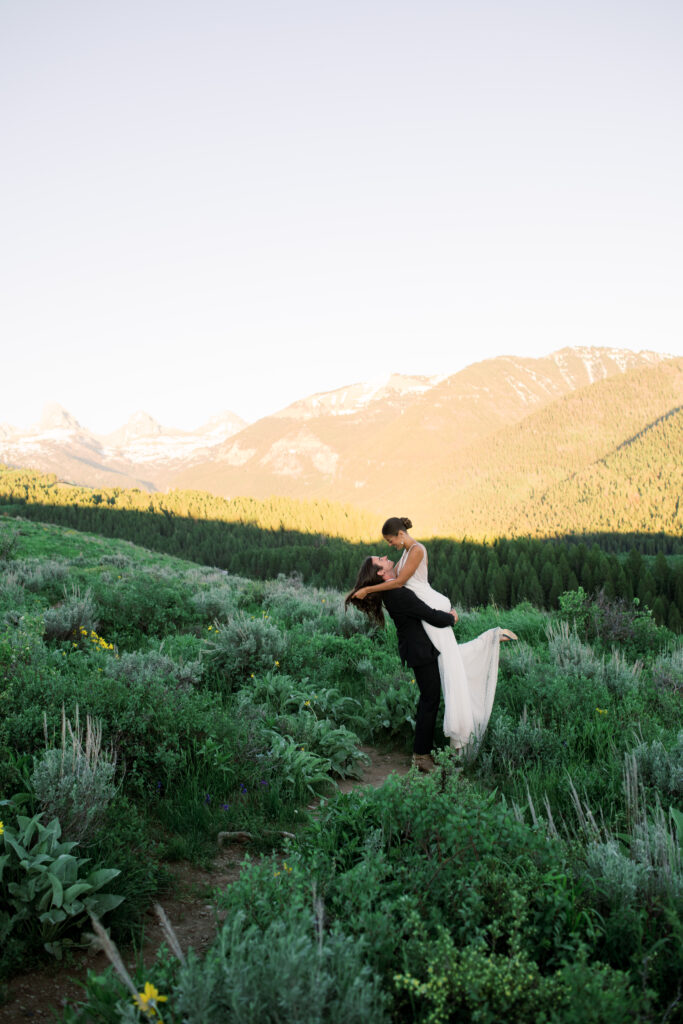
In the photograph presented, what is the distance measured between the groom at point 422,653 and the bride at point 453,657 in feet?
0.25

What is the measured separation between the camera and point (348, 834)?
324cm

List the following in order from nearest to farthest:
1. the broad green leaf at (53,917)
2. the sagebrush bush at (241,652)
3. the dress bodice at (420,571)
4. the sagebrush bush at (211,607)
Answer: the broad green leaf at (53,917) < the dress bodice at (420,571) < the sagebrush bush at (241,652) < the sagebrush bush at (211,607)

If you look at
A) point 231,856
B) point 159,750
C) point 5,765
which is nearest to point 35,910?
point 5,765

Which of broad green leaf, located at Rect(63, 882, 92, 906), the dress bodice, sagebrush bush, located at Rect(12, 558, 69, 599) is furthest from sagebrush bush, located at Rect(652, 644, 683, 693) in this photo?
sagebrush bush, located at Rect(12, 558, 69, 599)

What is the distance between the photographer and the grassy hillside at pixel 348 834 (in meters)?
2.04

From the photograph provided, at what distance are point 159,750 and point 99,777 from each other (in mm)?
950

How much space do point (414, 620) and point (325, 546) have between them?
81.5 meters

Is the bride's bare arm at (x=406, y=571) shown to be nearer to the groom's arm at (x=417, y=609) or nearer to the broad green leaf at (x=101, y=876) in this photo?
the groom's arm at (x=417, y=609)

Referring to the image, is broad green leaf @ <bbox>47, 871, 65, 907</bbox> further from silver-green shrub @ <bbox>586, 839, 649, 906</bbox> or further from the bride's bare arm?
the bride's bare arm

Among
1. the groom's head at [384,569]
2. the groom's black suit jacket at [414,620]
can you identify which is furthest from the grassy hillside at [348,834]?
the groom's head at [384,569]

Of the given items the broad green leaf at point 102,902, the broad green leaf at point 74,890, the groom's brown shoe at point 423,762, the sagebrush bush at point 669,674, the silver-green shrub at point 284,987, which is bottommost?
the groom's brown shoe at point 423,762

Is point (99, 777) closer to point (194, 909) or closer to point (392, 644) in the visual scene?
point (194, 909)

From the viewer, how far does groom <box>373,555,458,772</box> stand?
5.18m

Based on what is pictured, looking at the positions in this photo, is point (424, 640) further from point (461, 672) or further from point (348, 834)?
point (348, 834)
